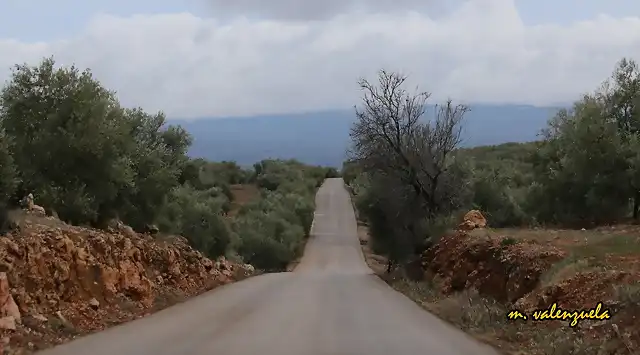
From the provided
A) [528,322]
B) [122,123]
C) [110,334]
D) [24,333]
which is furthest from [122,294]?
[528,322]

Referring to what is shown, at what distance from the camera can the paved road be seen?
12.7m

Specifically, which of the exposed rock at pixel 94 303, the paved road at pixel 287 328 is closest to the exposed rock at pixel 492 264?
the paved road at pixel 287 328

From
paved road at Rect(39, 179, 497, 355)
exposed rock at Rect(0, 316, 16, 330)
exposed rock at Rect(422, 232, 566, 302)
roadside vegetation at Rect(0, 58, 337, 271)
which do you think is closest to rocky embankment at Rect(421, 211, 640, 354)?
exposed rock at Rect(422, 232, 566, 302)

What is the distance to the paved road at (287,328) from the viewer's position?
12.7 m

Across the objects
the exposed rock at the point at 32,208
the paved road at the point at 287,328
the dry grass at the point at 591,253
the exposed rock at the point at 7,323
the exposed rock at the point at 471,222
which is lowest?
the paved road at the point at 287,328

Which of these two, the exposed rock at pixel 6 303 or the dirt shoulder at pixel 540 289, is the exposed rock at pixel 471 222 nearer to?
the dirt shoulder at pixel 540 289

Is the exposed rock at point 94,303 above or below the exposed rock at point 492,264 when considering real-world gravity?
below

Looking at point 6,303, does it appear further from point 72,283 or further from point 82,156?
point 82,156

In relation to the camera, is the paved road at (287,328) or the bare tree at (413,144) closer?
the paved road at (287,328)

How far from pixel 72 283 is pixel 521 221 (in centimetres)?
3108

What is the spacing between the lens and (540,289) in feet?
50.9

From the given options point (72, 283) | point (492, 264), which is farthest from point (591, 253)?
A: point (72, 283)

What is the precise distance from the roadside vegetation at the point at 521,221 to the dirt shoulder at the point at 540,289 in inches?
1.5

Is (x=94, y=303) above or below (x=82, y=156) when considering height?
below
